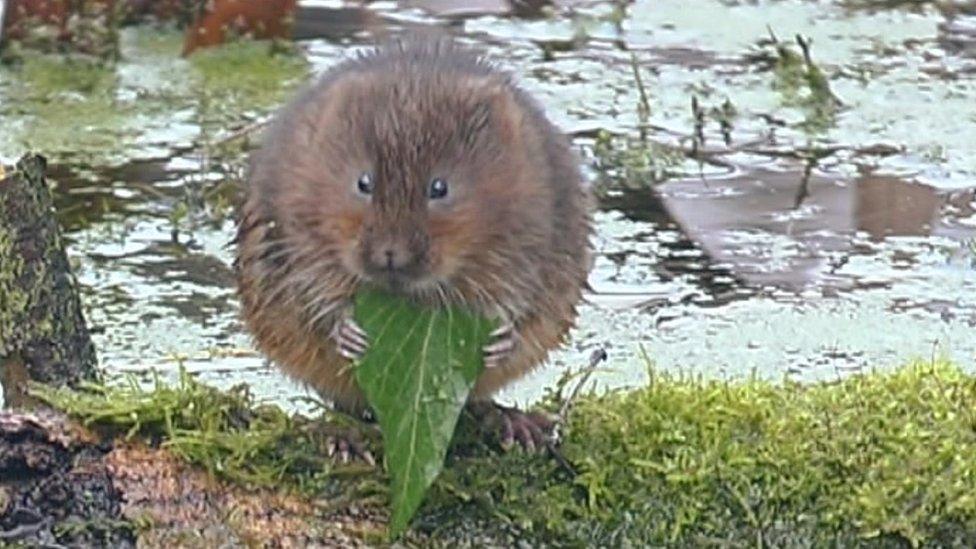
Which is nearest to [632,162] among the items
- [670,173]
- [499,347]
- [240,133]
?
[670,173]

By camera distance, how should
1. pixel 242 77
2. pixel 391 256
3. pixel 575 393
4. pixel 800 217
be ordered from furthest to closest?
pixel 242 77 < pixel 800 217 < pixel 575 393 < pixel 391 256

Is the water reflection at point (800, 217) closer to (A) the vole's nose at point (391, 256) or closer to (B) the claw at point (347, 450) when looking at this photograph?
(B) the claw at point (347, 450)

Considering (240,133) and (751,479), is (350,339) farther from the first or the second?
(240,133)

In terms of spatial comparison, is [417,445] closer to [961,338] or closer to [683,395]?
[683,395]

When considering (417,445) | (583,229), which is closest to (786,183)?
(583,229)

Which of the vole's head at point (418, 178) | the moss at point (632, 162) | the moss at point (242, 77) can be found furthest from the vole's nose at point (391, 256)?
the moss at point (242, 77)

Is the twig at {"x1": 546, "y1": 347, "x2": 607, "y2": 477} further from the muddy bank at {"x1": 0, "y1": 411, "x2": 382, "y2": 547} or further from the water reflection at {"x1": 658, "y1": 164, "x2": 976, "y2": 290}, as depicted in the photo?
the water reflection at {"x1": 658, "y1": 164, "x2": 976, "y2": 290}
